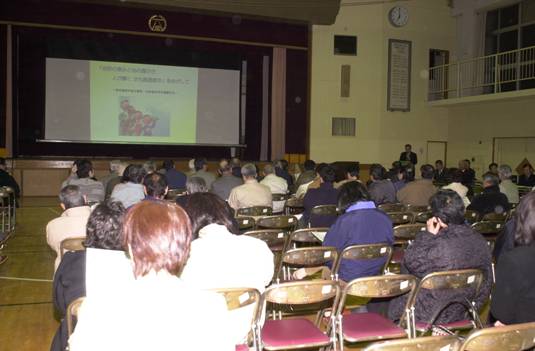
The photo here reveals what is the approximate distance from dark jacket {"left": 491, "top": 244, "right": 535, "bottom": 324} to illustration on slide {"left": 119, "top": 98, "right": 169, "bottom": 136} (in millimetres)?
11907

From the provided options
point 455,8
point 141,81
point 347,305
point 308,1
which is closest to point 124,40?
point 141,81

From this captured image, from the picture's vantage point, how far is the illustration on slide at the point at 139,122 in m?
13.2

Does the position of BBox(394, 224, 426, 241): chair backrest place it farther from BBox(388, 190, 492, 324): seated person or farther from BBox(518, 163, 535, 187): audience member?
BBox(518, 163, 535, 187): audience member

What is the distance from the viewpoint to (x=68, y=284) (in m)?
2.71

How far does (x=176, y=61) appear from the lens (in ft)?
45.9

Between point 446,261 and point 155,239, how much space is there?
2.06 m

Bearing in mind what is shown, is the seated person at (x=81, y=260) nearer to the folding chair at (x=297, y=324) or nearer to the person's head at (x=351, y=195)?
the folding chair at (x=297, y=324)

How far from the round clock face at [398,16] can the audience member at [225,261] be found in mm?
14334

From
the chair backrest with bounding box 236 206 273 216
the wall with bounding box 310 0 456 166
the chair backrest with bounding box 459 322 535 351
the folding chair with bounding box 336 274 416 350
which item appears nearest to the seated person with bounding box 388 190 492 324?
the folding chair with bounding box 336 274 416 350

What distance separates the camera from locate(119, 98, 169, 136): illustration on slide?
1323cm

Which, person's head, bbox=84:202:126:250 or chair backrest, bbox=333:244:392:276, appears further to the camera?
chair backrest, bbox=333:244:392:276

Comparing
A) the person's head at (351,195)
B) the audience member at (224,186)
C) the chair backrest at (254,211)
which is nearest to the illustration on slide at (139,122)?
the audience member at (224,186)

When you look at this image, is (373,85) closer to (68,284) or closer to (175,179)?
(175,179)

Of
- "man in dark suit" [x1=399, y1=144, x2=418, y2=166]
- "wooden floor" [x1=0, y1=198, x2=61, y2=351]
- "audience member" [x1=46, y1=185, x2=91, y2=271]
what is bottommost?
"wooden floor" [x1=0, y1=198, x2=61, y2=351]
